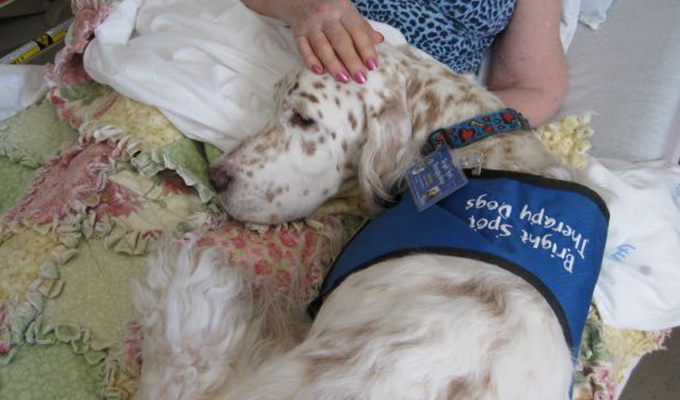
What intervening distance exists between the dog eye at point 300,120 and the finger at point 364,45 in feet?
0.54

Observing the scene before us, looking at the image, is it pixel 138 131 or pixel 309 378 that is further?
pixel 138 131

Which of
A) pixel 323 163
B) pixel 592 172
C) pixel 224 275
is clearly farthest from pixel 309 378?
pixel 592 172

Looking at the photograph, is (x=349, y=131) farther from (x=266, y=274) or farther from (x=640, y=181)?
(x=640, y=181)

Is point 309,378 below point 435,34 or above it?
below

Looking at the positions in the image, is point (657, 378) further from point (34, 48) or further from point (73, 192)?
point (34, 48)

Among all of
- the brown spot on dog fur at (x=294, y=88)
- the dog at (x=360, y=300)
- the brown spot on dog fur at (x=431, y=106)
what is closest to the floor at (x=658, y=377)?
the dog at (x=360, y=300)

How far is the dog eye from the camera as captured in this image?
46.6 inches

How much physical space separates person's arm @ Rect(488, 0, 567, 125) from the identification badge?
2.31 feet

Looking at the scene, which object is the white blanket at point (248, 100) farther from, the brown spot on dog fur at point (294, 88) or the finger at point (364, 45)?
the finger at point (364, 45)

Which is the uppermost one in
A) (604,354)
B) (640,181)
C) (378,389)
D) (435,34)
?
(435,34)

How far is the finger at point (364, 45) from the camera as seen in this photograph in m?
1.17

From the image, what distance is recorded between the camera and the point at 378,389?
0.73m

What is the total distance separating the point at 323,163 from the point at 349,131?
0.09 meters

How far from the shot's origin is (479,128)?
110 cm
